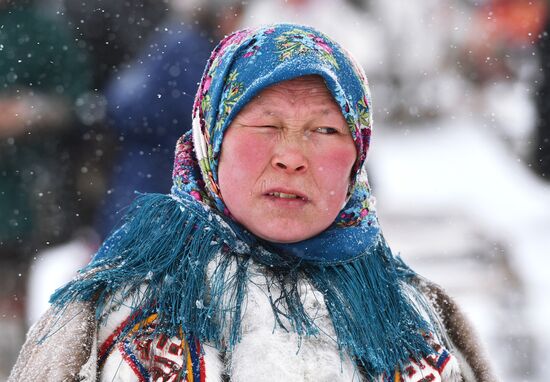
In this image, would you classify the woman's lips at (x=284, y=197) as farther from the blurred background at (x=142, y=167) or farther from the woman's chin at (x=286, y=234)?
the blurred background at (x=142, y=167)

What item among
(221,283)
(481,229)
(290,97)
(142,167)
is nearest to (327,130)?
(290,97)

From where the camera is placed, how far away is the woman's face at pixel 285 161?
2.08m

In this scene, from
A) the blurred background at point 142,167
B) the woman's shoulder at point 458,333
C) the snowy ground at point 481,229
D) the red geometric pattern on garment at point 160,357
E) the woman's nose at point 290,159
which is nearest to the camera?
the red geometric pattern on garment at point 160,357

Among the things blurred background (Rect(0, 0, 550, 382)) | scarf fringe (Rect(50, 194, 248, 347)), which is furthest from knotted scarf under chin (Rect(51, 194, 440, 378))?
blurred background (Rect(0, 0, 550, 382))

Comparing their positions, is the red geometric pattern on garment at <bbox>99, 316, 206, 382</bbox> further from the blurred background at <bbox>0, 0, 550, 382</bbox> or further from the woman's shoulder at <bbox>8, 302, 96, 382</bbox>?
the blurred background at <bbox>0, 0, 550, 382</bbox>

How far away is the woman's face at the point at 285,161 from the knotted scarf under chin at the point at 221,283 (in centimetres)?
7

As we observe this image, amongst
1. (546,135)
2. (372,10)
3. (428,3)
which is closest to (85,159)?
(546,135)

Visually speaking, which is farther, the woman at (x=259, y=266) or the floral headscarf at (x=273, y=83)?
the floral headscarf at (x=273, y=83)

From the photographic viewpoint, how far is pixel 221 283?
2.06 metres

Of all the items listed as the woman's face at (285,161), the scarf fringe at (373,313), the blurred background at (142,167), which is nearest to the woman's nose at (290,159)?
the woman's face at (285,161)

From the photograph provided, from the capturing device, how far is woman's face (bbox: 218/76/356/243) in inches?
81.9

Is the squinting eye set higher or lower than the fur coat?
higher

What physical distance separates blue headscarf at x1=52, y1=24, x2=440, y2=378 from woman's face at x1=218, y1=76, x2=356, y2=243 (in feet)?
0.13

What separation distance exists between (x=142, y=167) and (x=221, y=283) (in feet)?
5.91
